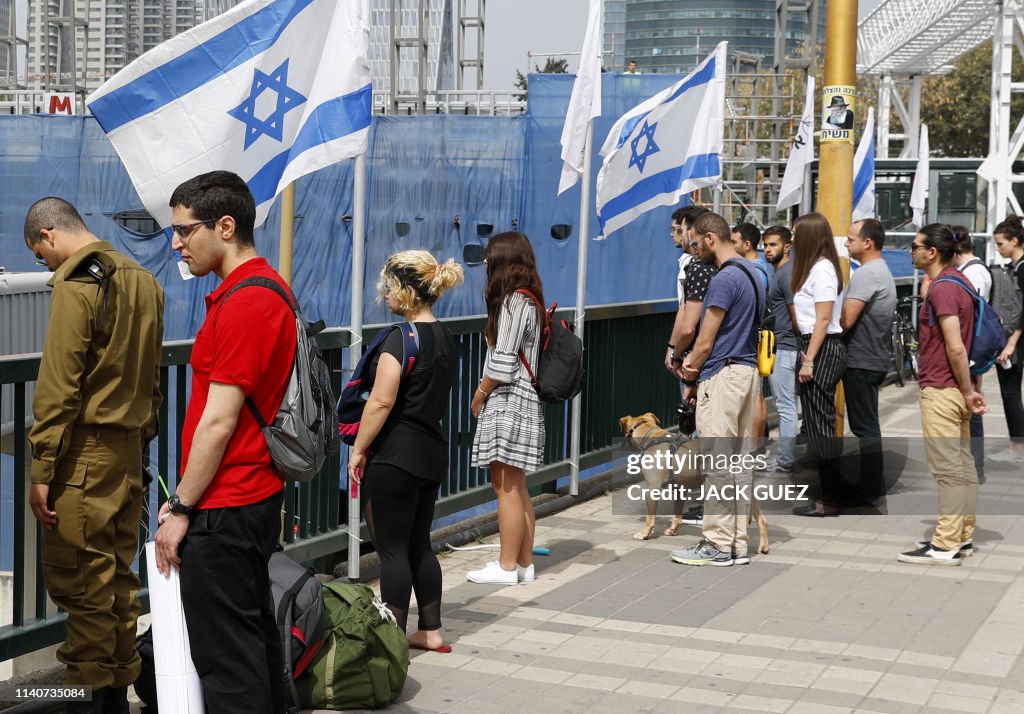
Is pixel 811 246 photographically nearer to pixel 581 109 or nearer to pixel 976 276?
pixel 581 109

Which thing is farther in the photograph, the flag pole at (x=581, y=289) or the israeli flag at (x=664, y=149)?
the israeli flag at (x=664, y=149)

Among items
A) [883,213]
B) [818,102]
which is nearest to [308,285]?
[883,213]

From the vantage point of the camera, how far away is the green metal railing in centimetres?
479

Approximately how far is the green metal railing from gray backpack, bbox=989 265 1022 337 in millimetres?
2855

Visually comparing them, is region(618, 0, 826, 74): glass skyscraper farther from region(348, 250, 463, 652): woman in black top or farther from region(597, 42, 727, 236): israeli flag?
region(348, 250, 463, 652): woman in black top

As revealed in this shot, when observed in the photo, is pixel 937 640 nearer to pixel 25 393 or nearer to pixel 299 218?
pixel 25 393

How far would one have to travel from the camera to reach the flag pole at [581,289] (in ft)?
28.2

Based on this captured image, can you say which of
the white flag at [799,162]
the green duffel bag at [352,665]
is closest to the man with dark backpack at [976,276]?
the white flag at [799,162]

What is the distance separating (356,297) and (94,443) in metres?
2.20

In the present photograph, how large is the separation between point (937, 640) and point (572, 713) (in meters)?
2.06

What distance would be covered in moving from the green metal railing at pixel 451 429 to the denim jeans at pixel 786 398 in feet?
3.46

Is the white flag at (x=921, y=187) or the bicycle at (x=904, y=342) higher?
the white flag at (x=921, y=187)

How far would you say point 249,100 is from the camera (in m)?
5.39

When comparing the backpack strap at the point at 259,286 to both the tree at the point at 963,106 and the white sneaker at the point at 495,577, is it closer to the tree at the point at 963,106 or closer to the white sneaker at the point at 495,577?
the white sneaker at the point at 495,577
